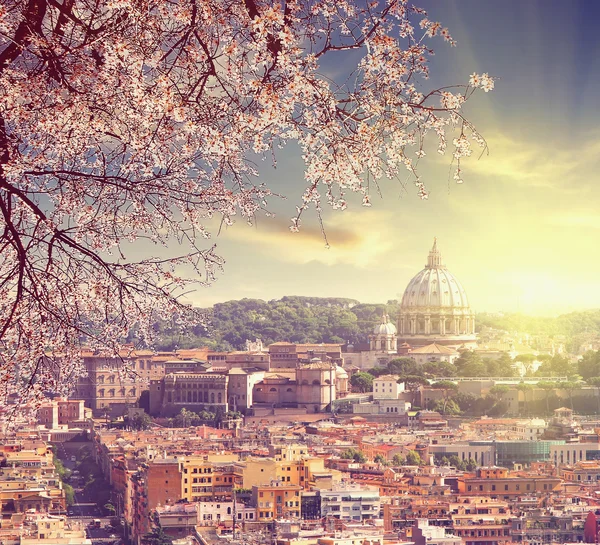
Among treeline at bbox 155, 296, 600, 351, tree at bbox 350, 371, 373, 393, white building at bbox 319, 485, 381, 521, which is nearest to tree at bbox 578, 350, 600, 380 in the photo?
tree at bbox 350, 371, 373, 393

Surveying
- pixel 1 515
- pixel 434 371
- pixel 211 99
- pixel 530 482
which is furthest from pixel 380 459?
pixel 211 99

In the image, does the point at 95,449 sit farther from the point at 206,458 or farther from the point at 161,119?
the point at 161,119

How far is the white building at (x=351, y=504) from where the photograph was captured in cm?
2055

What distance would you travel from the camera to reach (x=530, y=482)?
78.0 ft

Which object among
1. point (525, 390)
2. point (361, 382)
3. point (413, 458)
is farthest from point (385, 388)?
point (413, 458)

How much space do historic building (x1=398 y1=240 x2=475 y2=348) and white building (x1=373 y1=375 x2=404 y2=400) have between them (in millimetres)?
14228

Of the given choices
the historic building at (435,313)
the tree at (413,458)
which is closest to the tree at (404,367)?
the historic building at (435,313)

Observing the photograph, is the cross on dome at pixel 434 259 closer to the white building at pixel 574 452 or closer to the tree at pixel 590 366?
the tree at pixel 590 366

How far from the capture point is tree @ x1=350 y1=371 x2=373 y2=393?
40.7m

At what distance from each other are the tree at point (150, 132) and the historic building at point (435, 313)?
49.7 metres

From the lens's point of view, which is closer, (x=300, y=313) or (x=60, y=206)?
(x=60, y=206)

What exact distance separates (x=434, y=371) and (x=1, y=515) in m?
25.1

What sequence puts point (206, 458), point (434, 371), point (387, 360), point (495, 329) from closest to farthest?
point (206, 458) → point (434, 371) → point (387, 360) → point (495, 329)

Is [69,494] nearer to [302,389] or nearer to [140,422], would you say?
[140,422]
